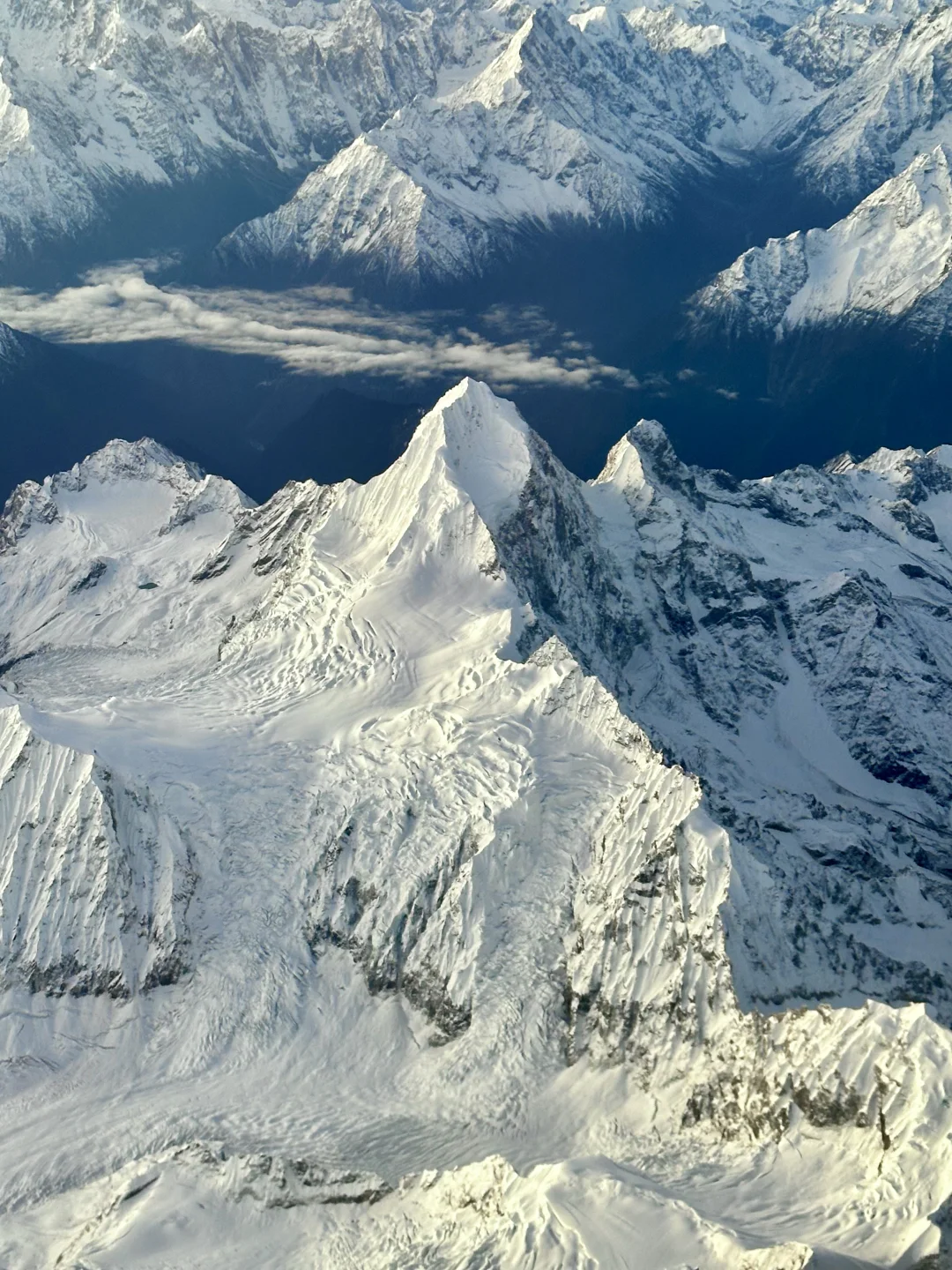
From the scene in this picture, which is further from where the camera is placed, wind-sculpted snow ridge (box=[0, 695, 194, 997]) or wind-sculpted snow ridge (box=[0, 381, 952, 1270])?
wind-sculpted snow ridge (box=[0, 695, 194, 997])

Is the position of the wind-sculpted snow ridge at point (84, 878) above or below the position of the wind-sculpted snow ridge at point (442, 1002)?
above

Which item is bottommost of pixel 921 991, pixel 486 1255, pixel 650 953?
pixel 921 991

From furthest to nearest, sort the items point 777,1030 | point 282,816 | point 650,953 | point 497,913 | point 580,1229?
point 282,816 < point 497,913 < point 650,953 < point 777,1030 < point 580,1229

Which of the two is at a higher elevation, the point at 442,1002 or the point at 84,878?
the point at 84,878

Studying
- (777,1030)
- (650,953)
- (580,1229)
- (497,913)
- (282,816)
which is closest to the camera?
(580,1229)

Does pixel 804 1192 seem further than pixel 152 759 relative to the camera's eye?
No

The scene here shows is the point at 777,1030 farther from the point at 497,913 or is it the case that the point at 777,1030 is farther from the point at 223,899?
the point at 223,899

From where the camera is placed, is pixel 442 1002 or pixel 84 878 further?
pixel 84 878

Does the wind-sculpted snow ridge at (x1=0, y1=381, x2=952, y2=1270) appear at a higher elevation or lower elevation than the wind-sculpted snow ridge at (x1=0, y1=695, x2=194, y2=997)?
lower

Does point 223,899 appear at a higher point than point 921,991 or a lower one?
higher

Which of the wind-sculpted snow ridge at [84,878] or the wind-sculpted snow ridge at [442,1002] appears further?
the wind-sculpted snow ridge at [84,878]

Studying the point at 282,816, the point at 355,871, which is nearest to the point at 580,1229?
the point at 355,871
